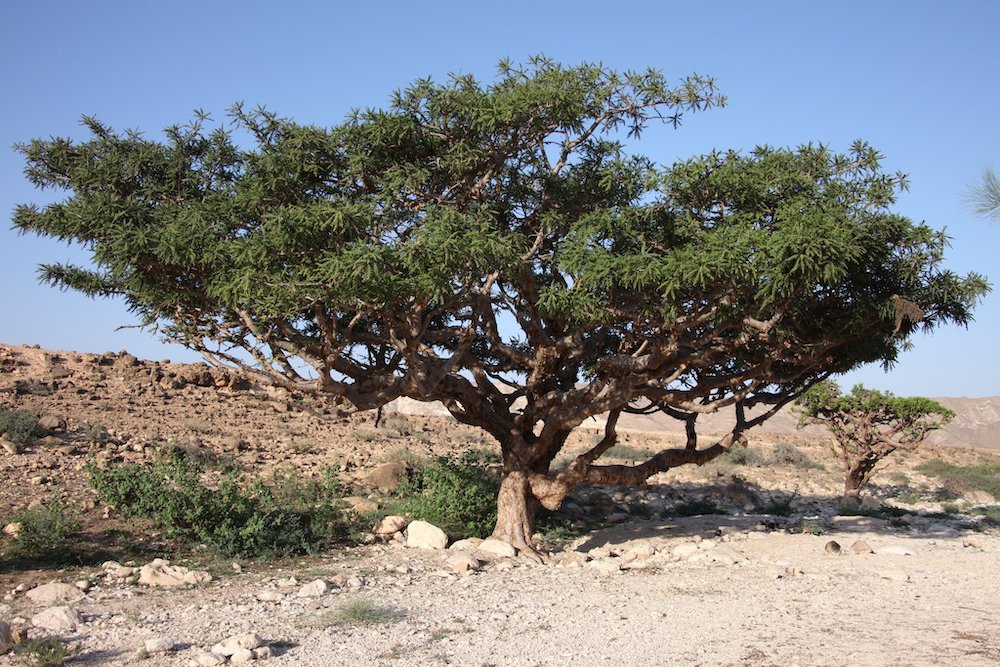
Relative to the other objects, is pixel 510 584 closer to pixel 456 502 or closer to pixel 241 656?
pixel 456 502

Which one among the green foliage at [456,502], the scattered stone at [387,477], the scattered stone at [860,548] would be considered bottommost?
the scattered stone at [860,548]

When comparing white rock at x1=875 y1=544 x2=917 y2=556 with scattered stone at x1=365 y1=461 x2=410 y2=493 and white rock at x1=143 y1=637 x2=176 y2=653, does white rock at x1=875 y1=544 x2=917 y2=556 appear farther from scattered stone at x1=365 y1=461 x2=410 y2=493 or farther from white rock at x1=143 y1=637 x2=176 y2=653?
white rock at x1=143 y1=637 x2=176 y2=653

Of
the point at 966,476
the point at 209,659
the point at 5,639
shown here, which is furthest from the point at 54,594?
the point at 966,476

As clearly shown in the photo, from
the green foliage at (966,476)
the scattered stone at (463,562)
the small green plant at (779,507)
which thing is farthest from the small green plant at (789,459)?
the scattered stone at (463,562)

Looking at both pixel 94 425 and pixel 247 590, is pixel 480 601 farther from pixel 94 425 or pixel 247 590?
pixel 94 425

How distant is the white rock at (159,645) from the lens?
645cm

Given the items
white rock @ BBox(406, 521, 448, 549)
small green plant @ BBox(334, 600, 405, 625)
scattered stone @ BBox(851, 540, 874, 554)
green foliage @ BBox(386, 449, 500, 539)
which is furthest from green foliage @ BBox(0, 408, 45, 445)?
scattered stone @ BBox(851, 540, 874, 554)

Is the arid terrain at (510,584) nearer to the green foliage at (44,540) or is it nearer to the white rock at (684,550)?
A: the white rock at (684,550)

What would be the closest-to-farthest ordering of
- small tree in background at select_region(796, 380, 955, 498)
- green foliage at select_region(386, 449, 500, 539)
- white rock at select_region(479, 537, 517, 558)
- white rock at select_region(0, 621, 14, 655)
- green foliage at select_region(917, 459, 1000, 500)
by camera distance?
white rock at select_region(0, 621, 14, 655), white rock at select_region(479, 537, 517, 558), green foliage at select_region(386, 449, 500, 539), small tree in background at select_region(796, 380, 955, 498), green foliage at select_region(917, 459, 1000, 500)

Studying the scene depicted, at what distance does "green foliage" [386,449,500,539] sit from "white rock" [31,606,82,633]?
617cm

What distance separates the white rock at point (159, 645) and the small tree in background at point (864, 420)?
68.2 ft

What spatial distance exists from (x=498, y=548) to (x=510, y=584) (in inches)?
83.7

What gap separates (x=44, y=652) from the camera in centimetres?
614

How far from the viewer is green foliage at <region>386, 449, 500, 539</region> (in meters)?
12.9
